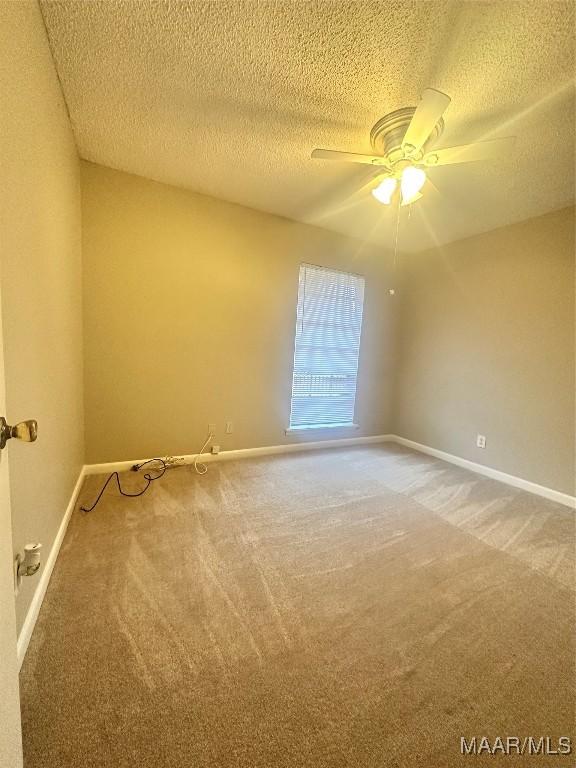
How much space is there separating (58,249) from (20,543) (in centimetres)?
152

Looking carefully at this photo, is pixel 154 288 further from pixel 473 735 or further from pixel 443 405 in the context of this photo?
pixel 443 405

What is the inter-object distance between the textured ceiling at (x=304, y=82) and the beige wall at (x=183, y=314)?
41 cm

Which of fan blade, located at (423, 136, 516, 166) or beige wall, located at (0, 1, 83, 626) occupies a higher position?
fan blade, located at (423, 136, 516, 166)

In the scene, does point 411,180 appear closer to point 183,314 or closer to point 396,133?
point 396,133

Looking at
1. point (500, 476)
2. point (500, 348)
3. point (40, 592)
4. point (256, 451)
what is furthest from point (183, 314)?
point (500, 476)

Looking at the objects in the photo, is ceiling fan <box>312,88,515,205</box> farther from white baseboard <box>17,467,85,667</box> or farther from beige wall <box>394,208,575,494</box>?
white baseboard <box>17,467,85,667</box>

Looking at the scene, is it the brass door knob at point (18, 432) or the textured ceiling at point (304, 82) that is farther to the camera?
the textured ceiling at point (304, 82)

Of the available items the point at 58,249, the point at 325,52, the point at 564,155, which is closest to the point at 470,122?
the point at 564,155

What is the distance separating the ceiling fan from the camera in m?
1.48

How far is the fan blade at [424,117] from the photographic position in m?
1.22

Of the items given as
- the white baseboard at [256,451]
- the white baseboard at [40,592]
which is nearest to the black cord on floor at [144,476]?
the white baseboard at [256,451]

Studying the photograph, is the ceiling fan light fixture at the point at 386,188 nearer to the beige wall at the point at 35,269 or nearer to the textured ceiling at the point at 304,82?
the textured ceiling at the point at 304,82

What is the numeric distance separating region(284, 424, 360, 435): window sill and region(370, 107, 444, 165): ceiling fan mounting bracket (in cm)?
259

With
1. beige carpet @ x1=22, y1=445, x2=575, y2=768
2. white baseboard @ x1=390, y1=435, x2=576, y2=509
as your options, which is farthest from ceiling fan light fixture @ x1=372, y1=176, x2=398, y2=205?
white baseboard @ x1=390, y1=435, x2=576, y2=509
